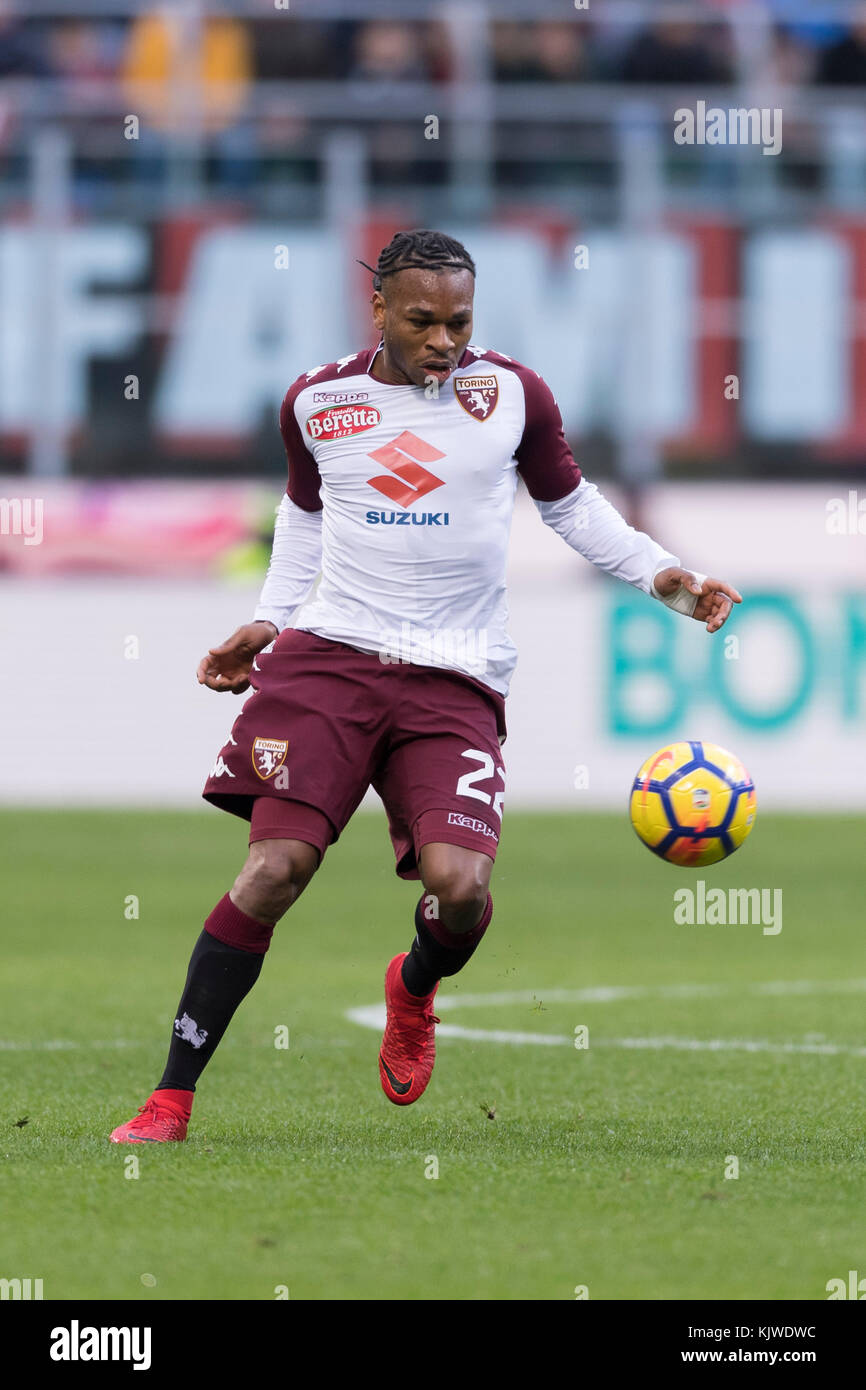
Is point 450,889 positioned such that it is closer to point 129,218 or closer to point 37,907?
point 37,907

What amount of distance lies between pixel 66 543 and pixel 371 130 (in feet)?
11.6

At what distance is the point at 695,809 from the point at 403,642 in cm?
87

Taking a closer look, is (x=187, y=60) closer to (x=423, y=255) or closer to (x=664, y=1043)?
(x=664, y=1043)

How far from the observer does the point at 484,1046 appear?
23.1 feet

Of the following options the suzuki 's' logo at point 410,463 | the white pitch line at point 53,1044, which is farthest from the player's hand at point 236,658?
the white pitch line at point 53,1044

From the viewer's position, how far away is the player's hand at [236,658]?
563cm

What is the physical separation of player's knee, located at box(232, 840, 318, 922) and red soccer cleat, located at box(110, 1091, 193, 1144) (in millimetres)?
465

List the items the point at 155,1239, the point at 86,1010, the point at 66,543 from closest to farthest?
the point at 155,1239, the point at 86,1010, the point at 66,543

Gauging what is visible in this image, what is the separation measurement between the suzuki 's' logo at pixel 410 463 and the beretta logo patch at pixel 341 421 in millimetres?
85

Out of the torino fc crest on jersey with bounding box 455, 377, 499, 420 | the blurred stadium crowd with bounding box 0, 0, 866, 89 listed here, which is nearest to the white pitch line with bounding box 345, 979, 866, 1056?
the torino fc crest on jersey with bounding box 455, 377, 499, 420

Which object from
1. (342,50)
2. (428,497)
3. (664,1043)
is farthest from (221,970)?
(342,50)

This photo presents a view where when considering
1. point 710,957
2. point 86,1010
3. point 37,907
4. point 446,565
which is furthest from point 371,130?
point 446,565

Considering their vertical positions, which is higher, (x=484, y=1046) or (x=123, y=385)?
(x=123, y=385)

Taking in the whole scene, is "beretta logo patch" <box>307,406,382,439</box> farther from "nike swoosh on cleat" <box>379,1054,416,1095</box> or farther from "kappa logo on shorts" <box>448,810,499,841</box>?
"nike swoosh on cleat" <box>379,1054,416,1095</box>
